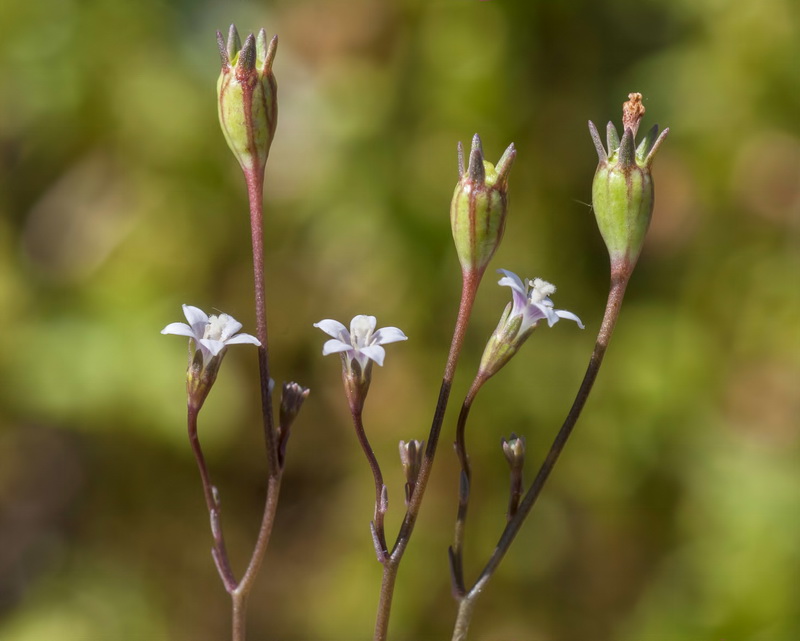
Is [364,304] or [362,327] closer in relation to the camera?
[362,327]

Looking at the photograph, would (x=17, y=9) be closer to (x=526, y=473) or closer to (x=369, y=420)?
(x=369, y=420)

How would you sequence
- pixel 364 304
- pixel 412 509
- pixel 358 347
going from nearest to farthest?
pixel 412 509, pixel 358 347, pixel 364 304

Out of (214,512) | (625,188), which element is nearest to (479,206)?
(625,188)

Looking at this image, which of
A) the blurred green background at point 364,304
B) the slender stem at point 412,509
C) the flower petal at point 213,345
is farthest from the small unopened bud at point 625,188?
the blurred green background at point 364,304

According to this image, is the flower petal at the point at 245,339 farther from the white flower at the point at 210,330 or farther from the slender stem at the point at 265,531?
the slender stem at the point at 265,531

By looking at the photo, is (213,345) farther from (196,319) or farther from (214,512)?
(214,512)

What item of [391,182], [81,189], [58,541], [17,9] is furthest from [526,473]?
[17,9]

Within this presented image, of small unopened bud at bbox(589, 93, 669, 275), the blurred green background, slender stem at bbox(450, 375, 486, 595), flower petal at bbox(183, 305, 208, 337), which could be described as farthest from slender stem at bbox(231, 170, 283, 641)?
the blurred green background
